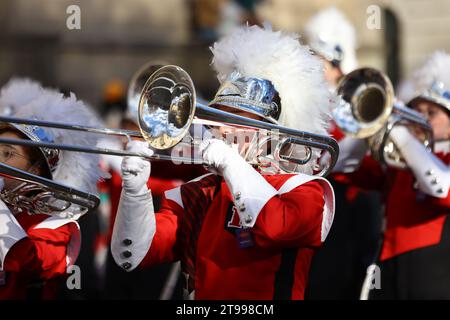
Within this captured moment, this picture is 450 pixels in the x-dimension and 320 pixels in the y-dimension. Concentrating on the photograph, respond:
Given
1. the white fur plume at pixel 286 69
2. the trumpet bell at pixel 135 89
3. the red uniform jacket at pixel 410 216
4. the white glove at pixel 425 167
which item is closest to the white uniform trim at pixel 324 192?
the white fur plume at pixel 286 69

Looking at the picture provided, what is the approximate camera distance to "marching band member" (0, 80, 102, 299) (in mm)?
3973

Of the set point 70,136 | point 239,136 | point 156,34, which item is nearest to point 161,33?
point 156,34

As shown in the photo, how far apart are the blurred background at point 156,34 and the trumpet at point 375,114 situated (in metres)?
7.37

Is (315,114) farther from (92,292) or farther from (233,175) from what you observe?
(92,292)

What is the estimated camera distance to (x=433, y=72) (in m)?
5.54

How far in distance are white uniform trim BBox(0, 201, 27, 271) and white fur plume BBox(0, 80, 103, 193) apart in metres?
0.34

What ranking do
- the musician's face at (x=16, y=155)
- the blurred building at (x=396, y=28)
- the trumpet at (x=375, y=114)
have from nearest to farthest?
the musician's face at (x=16, y=155)
the trumpet at (x=375, y=114)
the blurred building at (x=396, y=28)

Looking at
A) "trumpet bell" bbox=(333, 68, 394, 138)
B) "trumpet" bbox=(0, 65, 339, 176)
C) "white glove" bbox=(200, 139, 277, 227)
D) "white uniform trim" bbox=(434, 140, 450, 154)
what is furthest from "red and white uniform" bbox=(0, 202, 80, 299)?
"white uniform trim" bbox=(434, 140, 450, 154)

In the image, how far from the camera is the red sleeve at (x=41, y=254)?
3.95 meters

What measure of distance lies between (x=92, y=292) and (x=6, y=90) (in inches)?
99.8

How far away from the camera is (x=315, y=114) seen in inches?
157

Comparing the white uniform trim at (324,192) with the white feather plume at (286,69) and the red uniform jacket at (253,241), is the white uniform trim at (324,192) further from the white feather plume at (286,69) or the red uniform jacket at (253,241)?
the white feather plume at (286,69)

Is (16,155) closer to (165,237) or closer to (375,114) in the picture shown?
(165,237)
